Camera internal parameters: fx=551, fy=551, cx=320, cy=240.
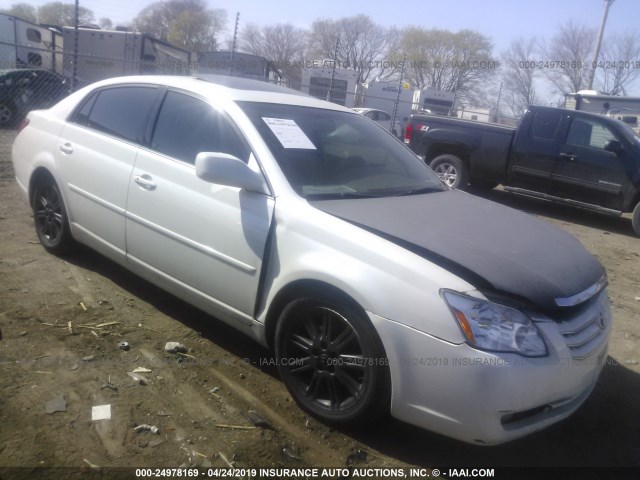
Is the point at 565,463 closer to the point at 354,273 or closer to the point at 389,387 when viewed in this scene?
the point at 389,387

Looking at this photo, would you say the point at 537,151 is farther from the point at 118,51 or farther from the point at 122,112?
the point at 118,51

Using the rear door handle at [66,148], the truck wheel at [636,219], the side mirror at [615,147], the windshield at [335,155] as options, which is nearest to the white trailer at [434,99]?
the side mirror at [615,147]

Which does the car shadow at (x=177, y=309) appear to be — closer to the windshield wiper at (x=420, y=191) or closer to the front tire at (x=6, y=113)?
the windshield wiper at (x=420, y=191)

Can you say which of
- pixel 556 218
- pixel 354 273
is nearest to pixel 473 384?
pixel 354 273

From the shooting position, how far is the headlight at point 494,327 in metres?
2.31

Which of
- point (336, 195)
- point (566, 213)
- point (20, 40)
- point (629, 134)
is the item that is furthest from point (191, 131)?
point (20, 40)

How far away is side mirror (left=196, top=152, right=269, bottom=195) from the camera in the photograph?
2.89 metres

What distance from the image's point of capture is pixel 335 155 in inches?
137

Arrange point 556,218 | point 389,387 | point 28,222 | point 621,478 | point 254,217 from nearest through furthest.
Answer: point 389,387 → point 621,478 → point 254,217 → point 28,222 → point 556,218

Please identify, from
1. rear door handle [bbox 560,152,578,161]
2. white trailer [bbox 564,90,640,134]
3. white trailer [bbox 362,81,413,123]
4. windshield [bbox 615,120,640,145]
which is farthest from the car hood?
white trailer [bbox 362,81,413,123]

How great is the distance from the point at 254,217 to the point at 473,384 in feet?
4.64

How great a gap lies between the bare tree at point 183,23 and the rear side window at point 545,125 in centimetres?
3904

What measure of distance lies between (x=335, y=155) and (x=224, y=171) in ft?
2.83

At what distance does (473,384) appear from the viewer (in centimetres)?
229
